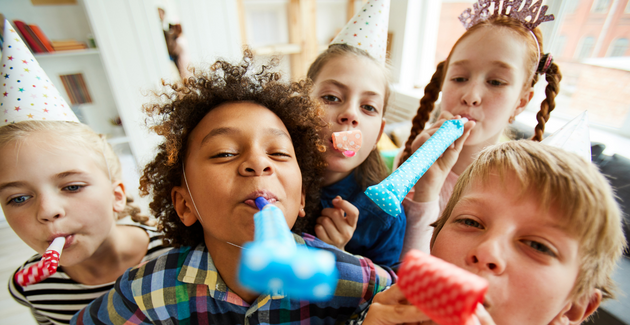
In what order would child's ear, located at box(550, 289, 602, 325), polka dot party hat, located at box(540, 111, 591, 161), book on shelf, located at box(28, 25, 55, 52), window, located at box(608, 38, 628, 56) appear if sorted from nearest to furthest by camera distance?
1. child's ear, located at box(550, 289, 602, 325)
2. polka dot party hat, located at box(540, 111, 591, 161)
3. window, located at box(608, 38, 628, 56)
4. book on shelf, located at box(28, 25, 55, 52)

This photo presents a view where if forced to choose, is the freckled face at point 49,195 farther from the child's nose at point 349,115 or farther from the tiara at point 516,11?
the tiara at point 516,11

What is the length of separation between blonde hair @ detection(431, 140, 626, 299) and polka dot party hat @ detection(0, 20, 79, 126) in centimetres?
120

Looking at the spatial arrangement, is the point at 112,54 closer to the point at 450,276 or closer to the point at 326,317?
the point at 326,317

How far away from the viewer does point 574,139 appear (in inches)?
24.7

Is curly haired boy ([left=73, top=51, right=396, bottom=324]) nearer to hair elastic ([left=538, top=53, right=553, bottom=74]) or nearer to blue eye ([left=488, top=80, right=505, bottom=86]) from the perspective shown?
blue eye ([left=488, top=80, right=505, bottom=86])

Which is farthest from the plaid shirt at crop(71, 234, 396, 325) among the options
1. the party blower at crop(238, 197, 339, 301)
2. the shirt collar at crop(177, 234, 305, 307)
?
the party blower at crop(238, 197, 339, 301)

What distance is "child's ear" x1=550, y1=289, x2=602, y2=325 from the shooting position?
1.63 feet

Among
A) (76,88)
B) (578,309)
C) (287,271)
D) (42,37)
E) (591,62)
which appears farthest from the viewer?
(76,88)

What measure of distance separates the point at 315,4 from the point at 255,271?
11.2ft

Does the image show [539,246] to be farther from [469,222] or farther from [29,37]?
[29,37]

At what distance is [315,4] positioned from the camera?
3.15 m

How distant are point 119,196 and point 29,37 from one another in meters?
2.24

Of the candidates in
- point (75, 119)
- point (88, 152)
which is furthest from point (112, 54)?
point (88, 152)

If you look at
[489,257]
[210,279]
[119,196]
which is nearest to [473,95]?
[489,257]
